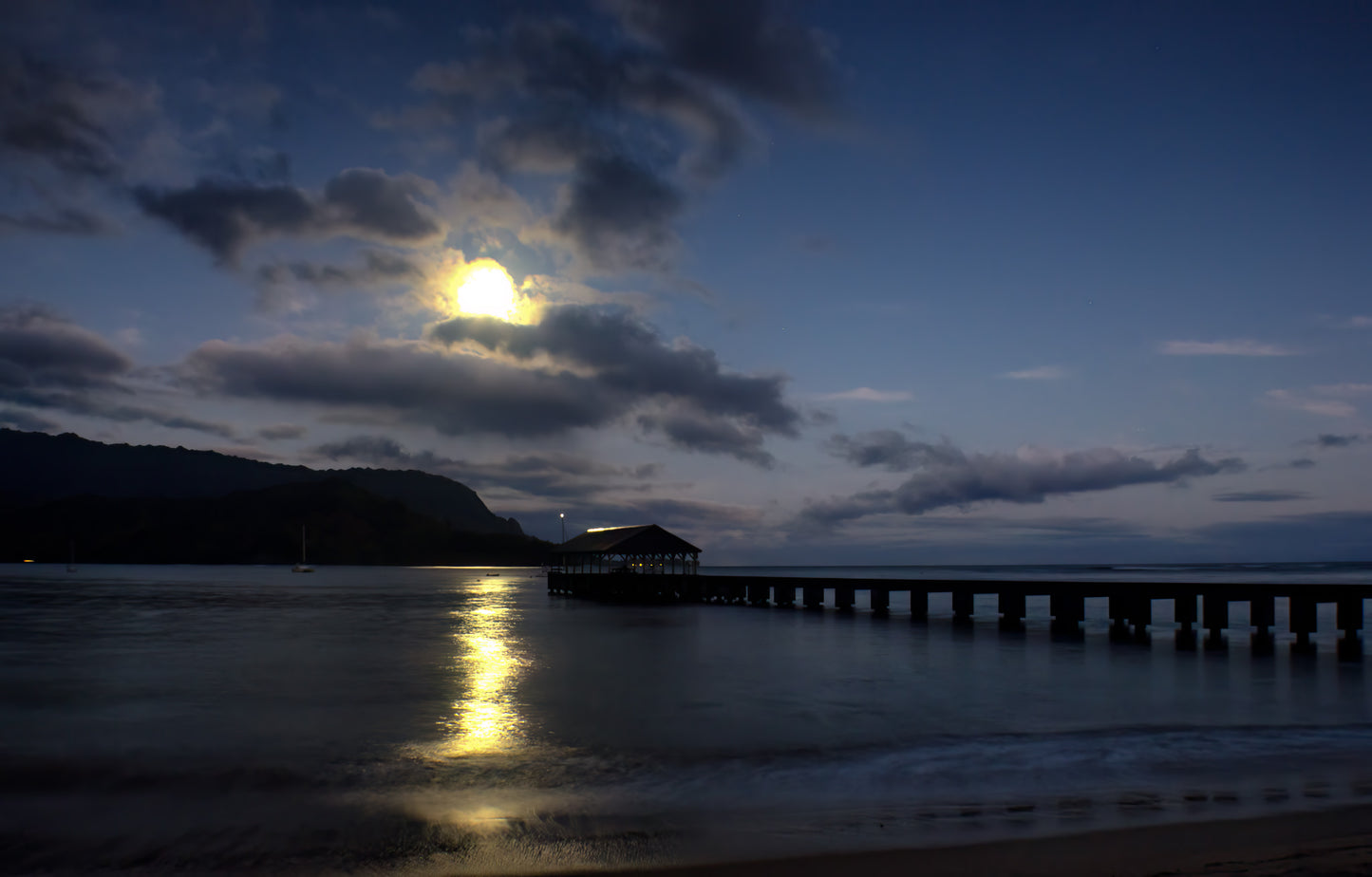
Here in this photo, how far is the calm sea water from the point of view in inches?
328

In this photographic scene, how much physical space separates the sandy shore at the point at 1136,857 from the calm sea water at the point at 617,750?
48 cm

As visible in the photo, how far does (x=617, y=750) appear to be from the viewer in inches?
508

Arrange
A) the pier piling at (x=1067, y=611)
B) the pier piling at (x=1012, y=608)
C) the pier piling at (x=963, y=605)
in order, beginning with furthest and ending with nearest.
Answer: the pier piling at (x=963, y=605) → the pier piling at (x=1012, y=608) → the pier piling at (x=1067, y=611)

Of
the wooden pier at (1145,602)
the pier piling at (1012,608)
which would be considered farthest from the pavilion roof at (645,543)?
the pier piling at (1012,608)

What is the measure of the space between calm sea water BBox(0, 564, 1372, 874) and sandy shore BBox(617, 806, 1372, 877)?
1.59ft

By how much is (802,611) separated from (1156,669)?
2941cm

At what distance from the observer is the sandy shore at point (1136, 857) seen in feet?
22.1

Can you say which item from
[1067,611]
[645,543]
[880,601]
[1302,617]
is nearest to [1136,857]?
[1302,617]

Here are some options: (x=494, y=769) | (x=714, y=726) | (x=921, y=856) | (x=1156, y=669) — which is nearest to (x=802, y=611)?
(x=1156, y=669)

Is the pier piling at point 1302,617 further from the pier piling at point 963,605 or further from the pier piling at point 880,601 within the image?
the pier piling at point 880,601

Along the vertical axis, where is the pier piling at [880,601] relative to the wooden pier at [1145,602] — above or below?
below

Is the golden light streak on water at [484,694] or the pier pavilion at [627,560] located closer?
the golden light streak on water at [484,694]

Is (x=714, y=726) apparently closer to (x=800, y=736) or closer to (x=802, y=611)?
(x=800, y=736)

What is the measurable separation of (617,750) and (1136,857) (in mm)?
7544
